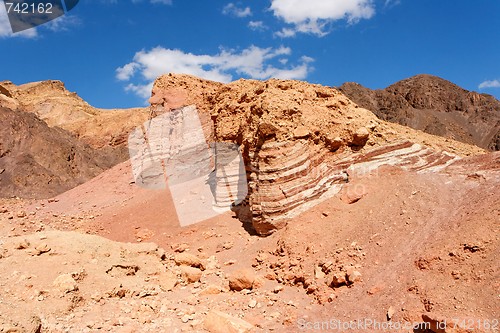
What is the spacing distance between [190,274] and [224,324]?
2263 millimetres

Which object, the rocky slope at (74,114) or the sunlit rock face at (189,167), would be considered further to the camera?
the rocky slope at (74,114)

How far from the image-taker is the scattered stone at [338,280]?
6.08m

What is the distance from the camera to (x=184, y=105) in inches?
635

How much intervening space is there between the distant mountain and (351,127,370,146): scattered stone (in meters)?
38.2

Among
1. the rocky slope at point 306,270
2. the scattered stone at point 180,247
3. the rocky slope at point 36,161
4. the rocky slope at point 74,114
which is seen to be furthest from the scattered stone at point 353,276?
the rocky slope at point 74,114

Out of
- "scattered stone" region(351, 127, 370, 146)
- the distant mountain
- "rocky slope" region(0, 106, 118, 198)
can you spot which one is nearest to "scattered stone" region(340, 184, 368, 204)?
"scattered stone" region(351, 127, 370, 146)

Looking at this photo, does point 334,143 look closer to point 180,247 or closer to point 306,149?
point 306,149

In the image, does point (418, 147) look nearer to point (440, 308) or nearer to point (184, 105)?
point (440, 308)

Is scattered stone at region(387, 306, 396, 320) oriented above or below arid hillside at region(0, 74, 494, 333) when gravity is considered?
below

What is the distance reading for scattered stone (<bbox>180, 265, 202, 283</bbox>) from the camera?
739 centimetres

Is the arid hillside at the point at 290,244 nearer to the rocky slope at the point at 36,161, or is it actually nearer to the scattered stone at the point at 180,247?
the scattered stone at the point at 180,247

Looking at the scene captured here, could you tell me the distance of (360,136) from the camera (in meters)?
8.74

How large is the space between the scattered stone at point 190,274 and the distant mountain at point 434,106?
135 ft

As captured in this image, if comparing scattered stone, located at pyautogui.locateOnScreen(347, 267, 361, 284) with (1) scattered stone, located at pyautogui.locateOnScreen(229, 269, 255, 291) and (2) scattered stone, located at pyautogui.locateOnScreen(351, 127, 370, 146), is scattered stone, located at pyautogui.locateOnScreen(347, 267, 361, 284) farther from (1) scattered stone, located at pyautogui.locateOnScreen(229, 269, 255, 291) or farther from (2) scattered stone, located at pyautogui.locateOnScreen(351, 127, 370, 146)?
(2) scattered stone, located at pyautogui.locateOnScreen(351, 127, 370, 146)
